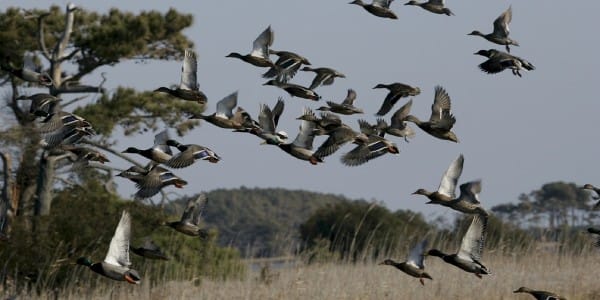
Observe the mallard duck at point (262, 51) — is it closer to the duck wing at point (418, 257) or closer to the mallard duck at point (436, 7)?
the mallard duck at point (436, 7)

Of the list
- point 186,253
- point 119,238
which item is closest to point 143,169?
point 119,238

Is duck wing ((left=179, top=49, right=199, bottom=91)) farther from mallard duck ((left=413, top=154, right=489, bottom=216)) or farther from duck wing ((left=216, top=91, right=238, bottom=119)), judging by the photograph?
mallard duck ((left=413, top=154, right=489, bottom=216))

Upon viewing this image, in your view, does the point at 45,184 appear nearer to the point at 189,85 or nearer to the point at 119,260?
the point at 189,85

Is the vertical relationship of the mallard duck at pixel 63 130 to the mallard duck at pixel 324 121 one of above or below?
below

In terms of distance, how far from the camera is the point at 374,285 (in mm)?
16531

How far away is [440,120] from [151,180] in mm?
3100

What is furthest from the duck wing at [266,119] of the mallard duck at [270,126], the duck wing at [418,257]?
the duck wing at [418,257]

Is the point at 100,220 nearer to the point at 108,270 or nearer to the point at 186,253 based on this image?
the point at 186,253

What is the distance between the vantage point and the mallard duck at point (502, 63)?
11.9 metres

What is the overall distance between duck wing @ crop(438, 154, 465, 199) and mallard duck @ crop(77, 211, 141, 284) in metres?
3.26

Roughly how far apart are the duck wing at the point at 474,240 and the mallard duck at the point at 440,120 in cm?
89

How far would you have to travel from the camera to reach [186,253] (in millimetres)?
25266

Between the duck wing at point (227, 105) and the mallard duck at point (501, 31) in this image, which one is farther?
the mallard duck at point (501, 31)

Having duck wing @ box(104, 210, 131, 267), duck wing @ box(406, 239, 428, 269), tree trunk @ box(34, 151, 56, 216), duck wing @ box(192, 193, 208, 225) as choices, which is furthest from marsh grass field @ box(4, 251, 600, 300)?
tree trunk @ box(34, 151, 56, 216)
